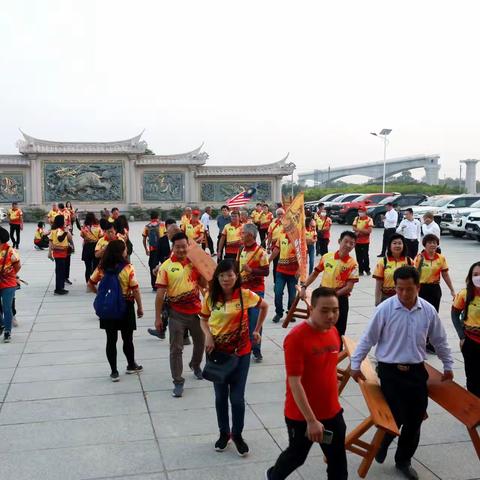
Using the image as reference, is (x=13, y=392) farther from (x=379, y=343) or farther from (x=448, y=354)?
(x=448, y=354)

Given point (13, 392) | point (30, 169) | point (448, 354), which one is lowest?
point (13, 392)

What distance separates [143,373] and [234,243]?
16.7 ft

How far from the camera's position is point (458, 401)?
396 cm

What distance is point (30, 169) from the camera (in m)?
33.9

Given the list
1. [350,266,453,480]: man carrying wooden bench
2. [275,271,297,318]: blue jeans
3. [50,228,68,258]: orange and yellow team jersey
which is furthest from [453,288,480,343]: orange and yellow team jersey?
[50,228,68,258]: orange and yellow team jersey

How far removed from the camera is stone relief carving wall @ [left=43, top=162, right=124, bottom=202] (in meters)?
34.1

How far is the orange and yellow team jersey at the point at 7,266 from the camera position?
23.4ft

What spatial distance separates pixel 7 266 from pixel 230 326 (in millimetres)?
4063

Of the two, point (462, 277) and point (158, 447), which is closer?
point (158, 447)

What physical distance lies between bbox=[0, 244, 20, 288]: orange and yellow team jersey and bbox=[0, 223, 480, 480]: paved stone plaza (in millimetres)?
776

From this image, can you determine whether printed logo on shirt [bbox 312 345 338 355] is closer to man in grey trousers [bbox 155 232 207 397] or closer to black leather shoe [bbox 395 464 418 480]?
black leather shoe [bbox 395 464 418 480]

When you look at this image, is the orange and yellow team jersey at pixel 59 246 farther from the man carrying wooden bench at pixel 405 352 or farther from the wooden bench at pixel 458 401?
the wooden bench at pixel 458 401

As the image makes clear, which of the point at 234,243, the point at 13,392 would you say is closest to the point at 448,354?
the point at 13,392

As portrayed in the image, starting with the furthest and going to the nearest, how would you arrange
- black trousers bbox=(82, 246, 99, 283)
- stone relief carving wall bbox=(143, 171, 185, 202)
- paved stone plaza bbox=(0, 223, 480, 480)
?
stone relief carving wall bbox=(143, 171, 185, 202) → black trousers bbox=(82, 246, 99, 283) → paved stone plaza bbox=(0, 223, 480, 480)
